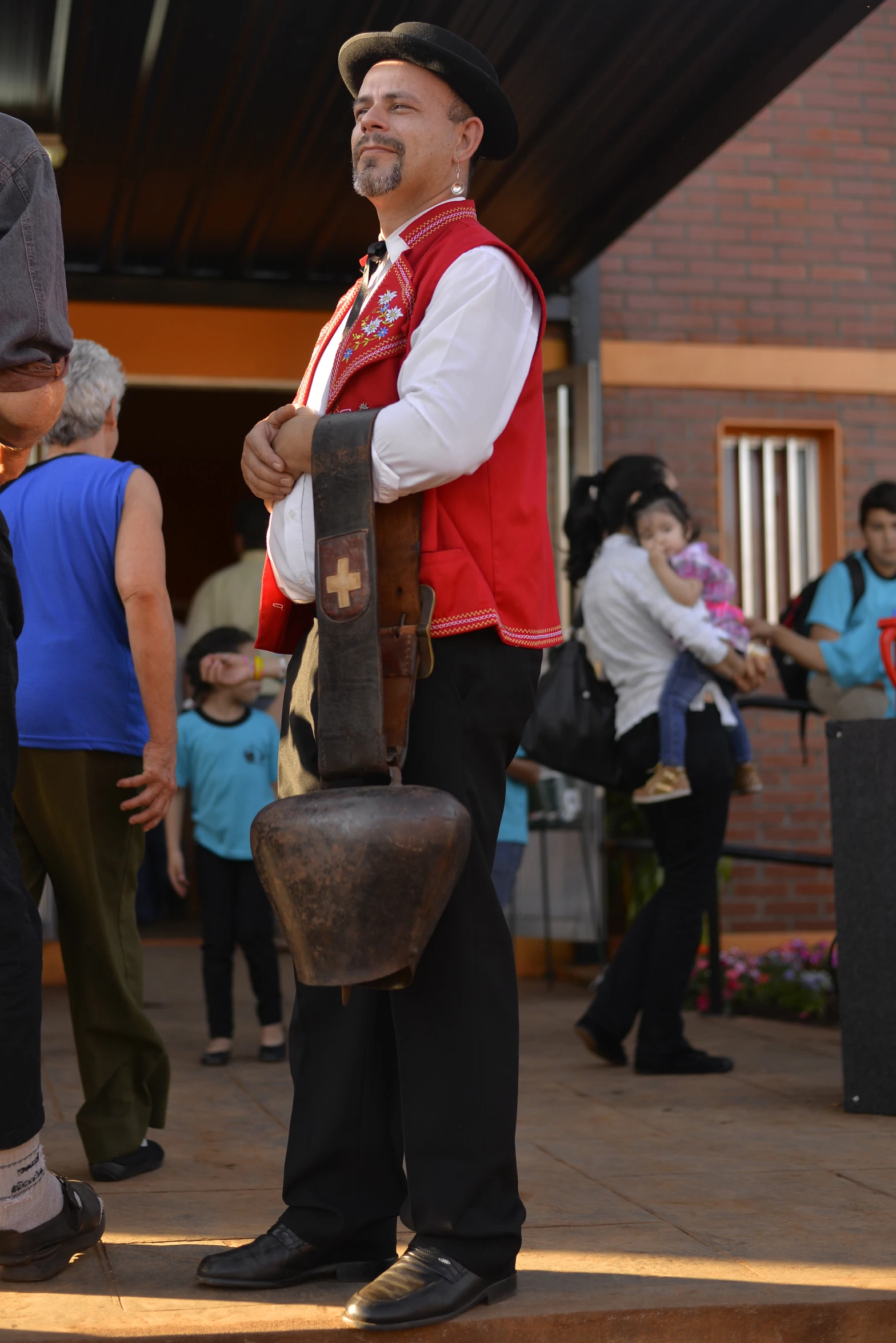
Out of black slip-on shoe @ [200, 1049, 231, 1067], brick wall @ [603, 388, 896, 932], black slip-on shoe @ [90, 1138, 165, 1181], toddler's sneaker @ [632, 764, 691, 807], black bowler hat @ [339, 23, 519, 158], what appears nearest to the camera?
black bowler hat @ [339, 23, 519, 158]

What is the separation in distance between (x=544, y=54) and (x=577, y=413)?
7.19 ft

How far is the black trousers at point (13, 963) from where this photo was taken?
2.61 metres

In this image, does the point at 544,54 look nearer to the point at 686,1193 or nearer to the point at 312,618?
the point at 312,618

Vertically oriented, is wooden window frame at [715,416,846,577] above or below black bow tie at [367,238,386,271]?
above

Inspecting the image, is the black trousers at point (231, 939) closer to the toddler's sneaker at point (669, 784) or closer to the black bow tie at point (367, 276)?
the toddler's sneaker at point (669, 784)

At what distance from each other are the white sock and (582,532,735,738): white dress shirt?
2949 mm

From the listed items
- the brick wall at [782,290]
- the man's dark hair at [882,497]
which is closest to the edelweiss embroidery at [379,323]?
the man's dark hair at [882,497]

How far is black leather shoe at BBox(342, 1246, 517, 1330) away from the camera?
2387 mm

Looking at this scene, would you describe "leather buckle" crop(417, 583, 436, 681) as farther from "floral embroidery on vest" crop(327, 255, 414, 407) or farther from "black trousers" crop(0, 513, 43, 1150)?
"black trousers" crop(0, 513, 43, 1150)

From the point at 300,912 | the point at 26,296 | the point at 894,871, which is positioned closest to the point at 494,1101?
the point at 300,912

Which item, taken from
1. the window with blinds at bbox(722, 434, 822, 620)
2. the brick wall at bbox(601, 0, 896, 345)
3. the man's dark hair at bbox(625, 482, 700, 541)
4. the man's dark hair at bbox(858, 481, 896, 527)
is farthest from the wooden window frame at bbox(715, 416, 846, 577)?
the man's dark hair at bbox(625, 482, 700, 541)

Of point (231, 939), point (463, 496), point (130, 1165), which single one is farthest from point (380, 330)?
point (231, 939)

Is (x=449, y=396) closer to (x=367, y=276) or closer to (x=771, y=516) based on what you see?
(x=367, y=276)

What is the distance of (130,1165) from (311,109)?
414cm
